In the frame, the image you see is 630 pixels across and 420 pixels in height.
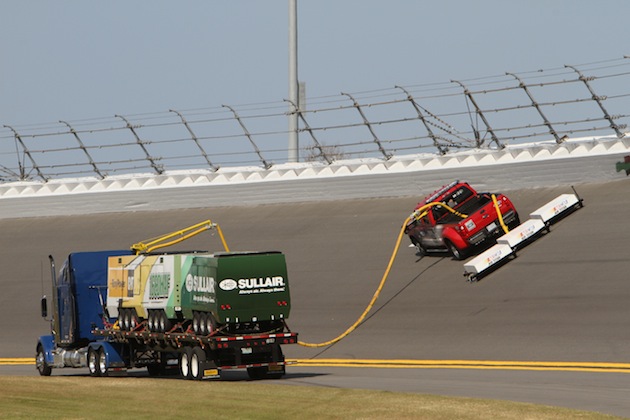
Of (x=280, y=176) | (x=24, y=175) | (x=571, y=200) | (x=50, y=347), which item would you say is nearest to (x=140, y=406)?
(x=50, y=347)

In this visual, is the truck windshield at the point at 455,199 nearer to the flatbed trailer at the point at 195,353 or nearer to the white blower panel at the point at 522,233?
the white blower panel at the point at 522,233

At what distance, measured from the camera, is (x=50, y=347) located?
102 feet

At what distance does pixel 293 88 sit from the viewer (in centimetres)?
5112

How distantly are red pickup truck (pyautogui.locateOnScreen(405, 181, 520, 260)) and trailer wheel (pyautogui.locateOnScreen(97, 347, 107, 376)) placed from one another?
37.7ft

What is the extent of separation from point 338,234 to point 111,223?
13401mm

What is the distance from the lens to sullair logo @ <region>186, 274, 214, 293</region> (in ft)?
82.9

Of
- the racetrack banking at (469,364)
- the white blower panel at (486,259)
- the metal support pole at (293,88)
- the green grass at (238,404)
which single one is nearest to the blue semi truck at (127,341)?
the racetrack banking at (469,364)

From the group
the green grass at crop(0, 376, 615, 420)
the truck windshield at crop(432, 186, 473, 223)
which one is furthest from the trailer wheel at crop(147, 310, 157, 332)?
the truck windshield at crop(432, 186, 473, 223)

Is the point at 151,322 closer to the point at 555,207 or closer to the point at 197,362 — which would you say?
the point at 197,362

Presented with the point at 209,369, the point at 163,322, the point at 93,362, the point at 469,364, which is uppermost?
the point at 163,322

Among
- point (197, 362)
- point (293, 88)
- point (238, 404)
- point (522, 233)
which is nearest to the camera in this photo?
point (238, 404)

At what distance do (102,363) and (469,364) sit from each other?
8658 mm

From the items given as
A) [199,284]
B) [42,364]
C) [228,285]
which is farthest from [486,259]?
[42,364]

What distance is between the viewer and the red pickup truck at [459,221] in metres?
35.4
